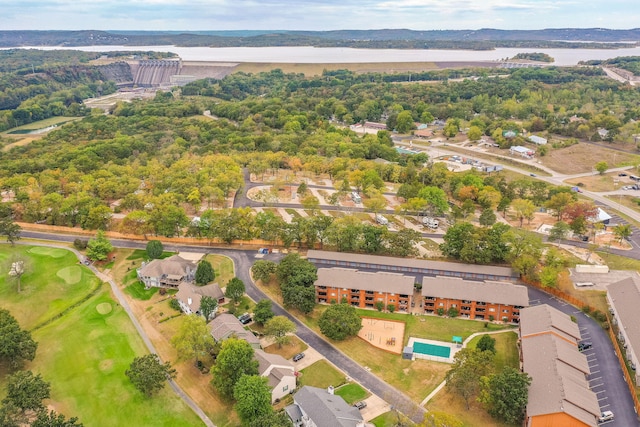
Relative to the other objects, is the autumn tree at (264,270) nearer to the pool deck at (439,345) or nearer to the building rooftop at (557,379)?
the pool deck at (439,345)

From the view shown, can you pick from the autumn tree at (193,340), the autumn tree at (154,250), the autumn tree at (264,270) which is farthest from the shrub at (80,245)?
the autumn tree at (193,340)

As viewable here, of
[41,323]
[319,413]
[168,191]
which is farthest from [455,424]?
[168,191]

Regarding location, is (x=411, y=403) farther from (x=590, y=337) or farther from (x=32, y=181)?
(x=32, y=181)

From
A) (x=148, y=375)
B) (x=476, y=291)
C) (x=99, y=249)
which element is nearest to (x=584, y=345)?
(x=476, y=291)

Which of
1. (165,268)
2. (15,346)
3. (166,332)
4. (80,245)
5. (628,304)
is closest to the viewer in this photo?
(15,346)

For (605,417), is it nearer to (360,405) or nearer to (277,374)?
(360,405)

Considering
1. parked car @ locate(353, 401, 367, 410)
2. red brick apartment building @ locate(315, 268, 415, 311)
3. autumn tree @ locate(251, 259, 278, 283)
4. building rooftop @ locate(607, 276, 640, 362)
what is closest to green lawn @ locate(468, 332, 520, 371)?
red brick apartment building @ locate(315, 268, 415, 311)
